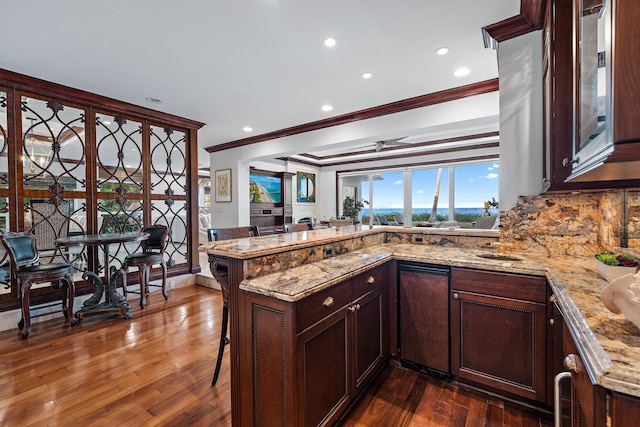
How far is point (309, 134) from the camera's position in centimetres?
510

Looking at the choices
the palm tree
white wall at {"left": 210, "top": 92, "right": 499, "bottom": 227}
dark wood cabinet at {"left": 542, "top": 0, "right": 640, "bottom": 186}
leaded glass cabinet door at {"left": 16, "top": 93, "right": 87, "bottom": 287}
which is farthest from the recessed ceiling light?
the palm tree

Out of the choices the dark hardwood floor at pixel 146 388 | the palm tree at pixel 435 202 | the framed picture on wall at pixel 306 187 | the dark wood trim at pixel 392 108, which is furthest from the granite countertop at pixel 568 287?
the framed picture on wall at pixel 306 187

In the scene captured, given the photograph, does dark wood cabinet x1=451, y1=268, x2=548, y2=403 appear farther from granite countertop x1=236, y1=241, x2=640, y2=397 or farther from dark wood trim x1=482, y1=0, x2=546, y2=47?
dark wood trim x1=482, y1=0, x2=546, y2=47

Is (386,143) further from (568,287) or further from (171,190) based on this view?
(568,287)

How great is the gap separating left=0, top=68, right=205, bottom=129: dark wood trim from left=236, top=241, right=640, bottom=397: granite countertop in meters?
3.53

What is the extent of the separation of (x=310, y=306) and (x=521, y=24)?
2648mm

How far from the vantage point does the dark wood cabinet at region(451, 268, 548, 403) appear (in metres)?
1.68

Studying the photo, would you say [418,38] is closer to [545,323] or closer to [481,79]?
[481,79]

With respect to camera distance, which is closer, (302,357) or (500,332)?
(302,357)

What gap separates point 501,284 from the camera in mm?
1782

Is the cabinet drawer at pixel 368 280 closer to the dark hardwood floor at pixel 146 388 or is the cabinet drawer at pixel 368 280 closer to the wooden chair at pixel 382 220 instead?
the dark hardwood floor at pixel 146 388

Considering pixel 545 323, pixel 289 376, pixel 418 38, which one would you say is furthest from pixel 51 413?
pixel 418 38

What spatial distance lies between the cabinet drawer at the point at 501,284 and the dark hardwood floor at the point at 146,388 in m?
0.73

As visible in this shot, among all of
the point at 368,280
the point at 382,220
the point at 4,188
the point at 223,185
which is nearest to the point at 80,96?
the point at 4,188
